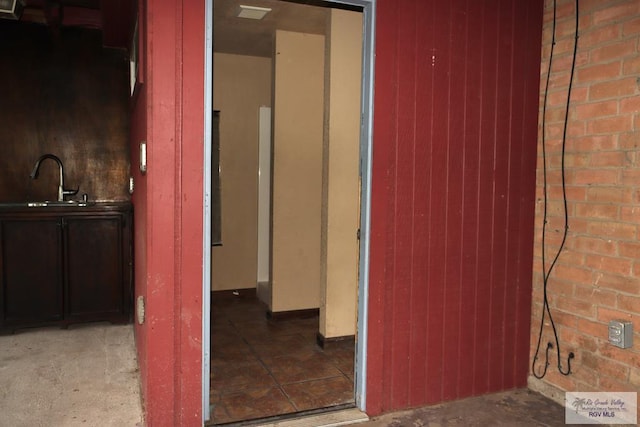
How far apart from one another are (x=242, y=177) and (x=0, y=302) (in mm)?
2607

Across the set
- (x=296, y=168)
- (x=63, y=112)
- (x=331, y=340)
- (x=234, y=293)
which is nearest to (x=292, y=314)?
(x=331, y=340)

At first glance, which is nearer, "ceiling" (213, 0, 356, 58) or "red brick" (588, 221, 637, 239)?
"red brick" (588, 221, 637, 239)

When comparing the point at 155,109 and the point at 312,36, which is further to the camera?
the point at 312,36

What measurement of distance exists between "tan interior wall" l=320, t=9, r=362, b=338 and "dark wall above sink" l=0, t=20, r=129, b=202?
213 cm

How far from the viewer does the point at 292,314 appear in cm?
478

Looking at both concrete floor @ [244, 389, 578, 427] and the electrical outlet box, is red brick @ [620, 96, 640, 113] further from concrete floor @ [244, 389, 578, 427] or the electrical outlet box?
concrete floor @ [244, 389, 578, 427]

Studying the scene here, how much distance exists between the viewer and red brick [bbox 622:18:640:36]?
255 cm

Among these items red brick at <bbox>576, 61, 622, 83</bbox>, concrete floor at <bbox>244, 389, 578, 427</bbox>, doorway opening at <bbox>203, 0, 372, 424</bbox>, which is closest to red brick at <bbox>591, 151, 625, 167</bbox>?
red brick at <bbox>576, 61, 622, 83</bbox>

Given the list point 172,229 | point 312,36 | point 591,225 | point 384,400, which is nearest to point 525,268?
point 591,225

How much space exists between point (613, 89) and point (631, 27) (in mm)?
306

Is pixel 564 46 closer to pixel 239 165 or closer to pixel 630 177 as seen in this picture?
pixel 630 177

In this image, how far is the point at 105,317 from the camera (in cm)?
439

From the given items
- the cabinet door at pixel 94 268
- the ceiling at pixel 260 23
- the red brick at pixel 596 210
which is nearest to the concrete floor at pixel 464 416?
the red brick at pixel 596 210

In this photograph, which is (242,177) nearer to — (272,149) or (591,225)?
(272,149)
